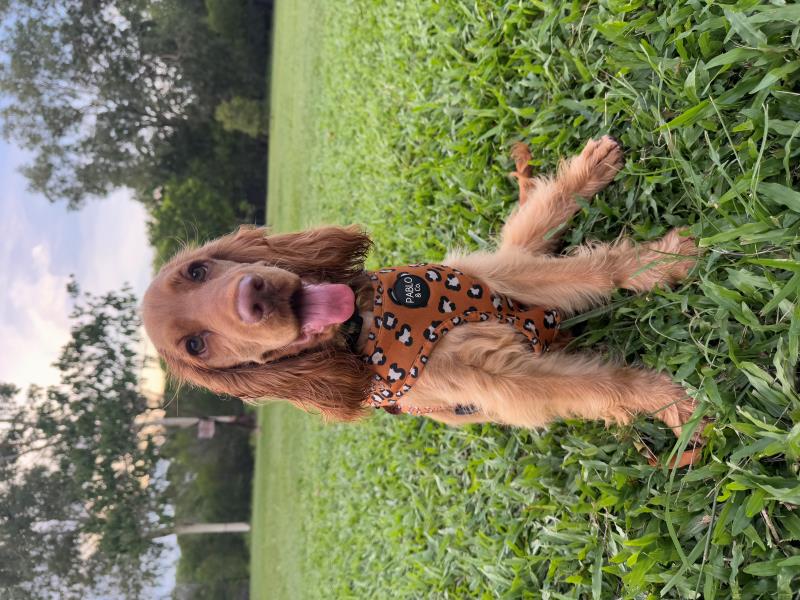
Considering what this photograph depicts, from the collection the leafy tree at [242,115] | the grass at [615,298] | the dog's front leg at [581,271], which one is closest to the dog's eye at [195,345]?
the dog's front leg at [581,271]

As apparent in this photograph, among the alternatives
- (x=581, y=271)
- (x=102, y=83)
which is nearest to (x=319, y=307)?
(x=581, y=271)

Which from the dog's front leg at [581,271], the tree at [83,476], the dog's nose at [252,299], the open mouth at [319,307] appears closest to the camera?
the dog's nose at [252,299]

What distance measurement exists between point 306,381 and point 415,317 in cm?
59

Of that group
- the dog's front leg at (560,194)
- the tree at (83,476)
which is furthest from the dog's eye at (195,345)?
the tree at (83,476)

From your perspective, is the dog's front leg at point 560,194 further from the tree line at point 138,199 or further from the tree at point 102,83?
the tree at point 102,83

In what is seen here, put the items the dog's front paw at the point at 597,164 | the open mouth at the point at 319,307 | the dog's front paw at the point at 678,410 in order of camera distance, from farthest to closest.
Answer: the dog's front paw at the point at 597,164 < the open mouth at the point at 319,307 < the dog's front paw at the point at 678,410

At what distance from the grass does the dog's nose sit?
1.72 m

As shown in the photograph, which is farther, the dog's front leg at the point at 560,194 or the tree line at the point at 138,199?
the tree line at the point at 138,199

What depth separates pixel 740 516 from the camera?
75.8 inches

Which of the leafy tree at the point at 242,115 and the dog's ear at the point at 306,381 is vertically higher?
the leafy tree at the point at 242,115

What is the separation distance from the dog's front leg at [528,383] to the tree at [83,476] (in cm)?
1056

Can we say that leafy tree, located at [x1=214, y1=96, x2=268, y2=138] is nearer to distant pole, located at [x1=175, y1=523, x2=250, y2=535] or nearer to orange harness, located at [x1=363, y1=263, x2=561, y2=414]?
distant pole, located at [x1=175, y1=523, x2=250, y2=535]

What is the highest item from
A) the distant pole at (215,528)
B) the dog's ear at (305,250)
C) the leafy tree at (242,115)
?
the leafy tree at (242,115)

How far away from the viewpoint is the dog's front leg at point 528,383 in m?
2.57
